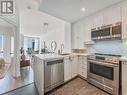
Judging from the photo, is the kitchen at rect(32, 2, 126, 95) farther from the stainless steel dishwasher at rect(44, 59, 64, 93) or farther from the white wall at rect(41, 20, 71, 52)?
the white wall at rect(41, 20, 71, 52)

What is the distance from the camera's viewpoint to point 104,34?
356 cm

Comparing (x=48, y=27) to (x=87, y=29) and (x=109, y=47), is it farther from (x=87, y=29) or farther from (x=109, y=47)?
(x=109, y=47)

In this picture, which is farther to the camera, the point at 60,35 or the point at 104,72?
the point at 60,35

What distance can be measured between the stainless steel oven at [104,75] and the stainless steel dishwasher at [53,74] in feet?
3.17

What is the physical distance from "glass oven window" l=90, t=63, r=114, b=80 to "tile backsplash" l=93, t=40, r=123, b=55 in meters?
0.78

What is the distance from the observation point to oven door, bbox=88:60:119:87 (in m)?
2.73

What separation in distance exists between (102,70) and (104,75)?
148 mm

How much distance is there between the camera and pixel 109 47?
3789 millimetres

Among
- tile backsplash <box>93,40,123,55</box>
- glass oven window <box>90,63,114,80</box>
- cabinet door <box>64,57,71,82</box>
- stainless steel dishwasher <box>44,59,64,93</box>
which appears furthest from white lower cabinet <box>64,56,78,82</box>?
tile backsplash <box>93,40,123,55</box>

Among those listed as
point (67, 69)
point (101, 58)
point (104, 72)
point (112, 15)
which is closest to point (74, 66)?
point (67, 69)

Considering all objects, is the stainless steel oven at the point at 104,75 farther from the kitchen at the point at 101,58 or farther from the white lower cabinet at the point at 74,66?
the white lower cabinet at the point at 74,66

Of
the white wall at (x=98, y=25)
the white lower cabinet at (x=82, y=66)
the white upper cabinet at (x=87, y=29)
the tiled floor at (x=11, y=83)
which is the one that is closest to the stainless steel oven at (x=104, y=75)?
the white lower cabinet at (x=82, y=66)

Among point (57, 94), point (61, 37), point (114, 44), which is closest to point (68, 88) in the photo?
point (57, 94)

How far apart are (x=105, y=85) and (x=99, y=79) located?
267 mm
